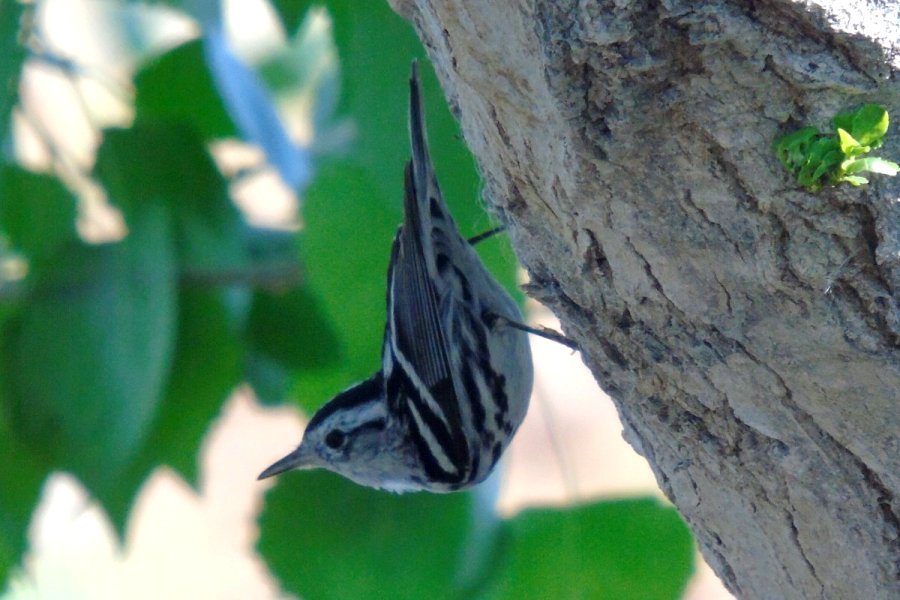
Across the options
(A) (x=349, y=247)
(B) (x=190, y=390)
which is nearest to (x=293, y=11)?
(A) (x=349, y=247)

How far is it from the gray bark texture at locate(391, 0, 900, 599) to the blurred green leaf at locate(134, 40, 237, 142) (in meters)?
1.29

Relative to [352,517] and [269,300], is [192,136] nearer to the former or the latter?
[269,300]

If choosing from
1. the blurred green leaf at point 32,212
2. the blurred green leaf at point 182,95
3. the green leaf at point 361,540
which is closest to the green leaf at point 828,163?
the green leaf at point 361,540

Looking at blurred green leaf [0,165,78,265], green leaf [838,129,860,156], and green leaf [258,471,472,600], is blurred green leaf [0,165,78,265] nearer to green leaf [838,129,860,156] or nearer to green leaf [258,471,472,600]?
green leaf [258,471,472,600]

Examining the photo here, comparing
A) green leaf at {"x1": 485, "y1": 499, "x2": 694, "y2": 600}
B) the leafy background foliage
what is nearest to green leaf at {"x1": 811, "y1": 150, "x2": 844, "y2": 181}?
the leafy background foliage

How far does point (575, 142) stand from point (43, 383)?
5.45 feet

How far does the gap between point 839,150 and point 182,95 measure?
1914 mm

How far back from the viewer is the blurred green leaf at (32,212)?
8.66ft

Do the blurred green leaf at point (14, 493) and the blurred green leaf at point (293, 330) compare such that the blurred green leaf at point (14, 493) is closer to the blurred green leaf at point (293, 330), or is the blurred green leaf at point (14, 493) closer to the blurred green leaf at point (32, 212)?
the blurred green leaf at point (32, 212)

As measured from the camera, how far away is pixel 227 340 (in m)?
2.58

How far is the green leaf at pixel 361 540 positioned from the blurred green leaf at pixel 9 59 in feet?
3.44

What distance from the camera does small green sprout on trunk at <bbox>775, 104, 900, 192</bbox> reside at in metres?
1.16

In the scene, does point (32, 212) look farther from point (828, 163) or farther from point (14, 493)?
point (828, 163)

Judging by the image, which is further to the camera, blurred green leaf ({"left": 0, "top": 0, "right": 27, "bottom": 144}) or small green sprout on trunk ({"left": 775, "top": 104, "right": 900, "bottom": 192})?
blurred green leaf ({"left": 0, "top": 0, "right": 27, "bottom": 144})
